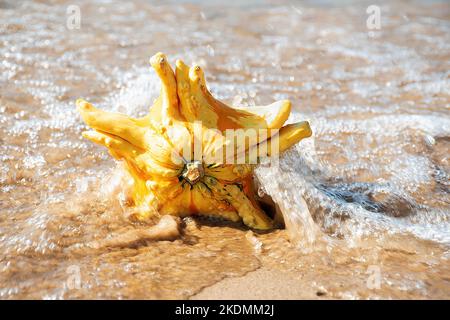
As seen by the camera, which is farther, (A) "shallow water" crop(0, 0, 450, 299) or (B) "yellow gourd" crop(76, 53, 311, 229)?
(B) "yellow gourd" crop(76, 53, 311, 229)

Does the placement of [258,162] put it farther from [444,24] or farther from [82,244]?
[444,24]

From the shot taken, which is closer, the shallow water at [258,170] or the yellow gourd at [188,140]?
the shallow water at [258,170]

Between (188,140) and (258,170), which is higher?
(188,140)

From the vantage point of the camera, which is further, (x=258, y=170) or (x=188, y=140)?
(x=258, y=170)

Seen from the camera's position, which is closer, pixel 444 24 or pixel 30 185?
pixel 30 185
